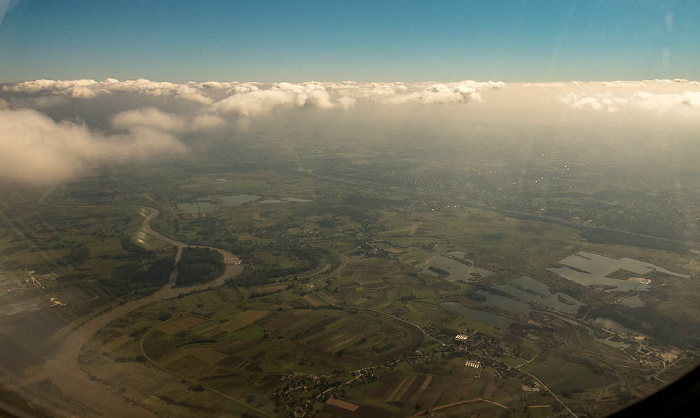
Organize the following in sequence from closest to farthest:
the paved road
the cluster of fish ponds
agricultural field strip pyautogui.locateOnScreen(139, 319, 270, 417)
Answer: the paved road, agricultural field strip pyautogui.locateOnScreen(139, 319, 270, 417), the cluster of fish ponds

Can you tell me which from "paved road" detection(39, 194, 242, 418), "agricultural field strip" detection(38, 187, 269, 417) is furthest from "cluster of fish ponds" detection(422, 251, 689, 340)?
"paved road" detection(39, 194, 242, 418)

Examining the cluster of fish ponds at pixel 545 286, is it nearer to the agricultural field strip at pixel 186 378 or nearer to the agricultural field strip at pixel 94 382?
the agricultural field strip at pixel 186 378

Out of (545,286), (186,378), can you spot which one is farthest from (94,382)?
(545,286)

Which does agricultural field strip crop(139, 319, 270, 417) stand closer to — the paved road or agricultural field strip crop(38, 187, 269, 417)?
agricultural field strip crop(38, 187, 269, 417)

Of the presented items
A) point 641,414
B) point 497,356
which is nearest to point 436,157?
point 497,356

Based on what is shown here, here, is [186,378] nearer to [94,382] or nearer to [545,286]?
[94,382]

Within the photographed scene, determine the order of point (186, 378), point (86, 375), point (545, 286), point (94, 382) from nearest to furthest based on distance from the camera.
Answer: point (94, 382) < point (86, 375) < point (186, 378) < point (545, 286)

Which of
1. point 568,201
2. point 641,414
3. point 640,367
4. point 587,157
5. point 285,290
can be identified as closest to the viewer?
point 641,414

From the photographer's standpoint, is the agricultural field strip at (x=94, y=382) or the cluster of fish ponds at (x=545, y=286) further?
the cluster of fish ponds at (x=545, y=286)

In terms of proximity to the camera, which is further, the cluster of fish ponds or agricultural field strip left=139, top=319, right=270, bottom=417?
the cluster of fish ponds

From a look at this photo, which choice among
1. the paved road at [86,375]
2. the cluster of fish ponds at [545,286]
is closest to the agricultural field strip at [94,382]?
the paved road at [86,375]

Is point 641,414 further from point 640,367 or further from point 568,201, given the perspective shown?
point 568,201
